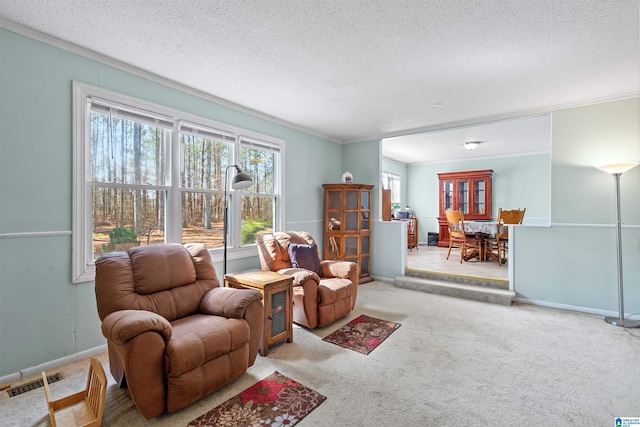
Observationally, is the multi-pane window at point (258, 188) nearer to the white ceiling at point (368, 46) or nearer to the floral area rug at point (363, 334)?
the white ceiling at point (368, 46)

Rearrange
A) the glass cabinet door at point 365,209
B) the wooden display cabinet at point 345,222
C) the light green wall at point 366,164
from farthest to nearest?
the light green wall at point 366,164, the glass cabinet door at point 365,209, the wooden display cabinet at point 345,222

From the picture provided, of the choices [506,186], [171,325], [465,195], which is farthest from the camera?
[465,195]

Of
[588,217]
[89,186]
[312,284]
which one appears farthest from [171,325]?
[588,217]

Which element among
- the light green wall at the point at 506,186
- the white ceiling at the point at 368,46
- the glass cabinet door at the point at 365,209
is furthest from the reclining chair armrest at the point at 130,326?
the light green wall at the point at 506,186

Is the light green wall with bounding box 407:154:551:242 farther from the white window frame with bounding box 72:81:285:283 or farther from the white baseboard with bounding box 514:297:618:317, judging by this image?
the white window frame with bounding box 72:81:285:283

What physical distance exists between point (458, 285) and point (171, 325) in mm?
3797

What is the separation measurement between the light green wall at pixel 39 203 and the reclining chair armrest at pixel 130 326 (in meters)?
0.90

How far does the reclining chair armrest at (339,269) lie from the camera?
3.50m

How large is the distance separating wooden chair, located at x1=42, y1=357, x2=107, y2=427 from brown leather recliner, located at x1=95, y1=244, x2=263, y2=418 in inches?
5.2

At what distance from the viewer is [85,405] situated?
5.93 ft

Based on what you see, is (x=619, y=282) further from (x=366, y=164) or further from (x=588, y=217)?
(x=366, y=164)

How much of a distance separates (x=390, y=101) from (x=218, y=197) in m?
2.33

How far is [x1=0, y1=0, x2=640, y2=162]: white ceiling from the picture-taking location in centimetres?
192

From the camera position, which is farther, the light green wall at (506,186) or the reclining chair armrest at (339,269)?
the light green wall at (506,186)
